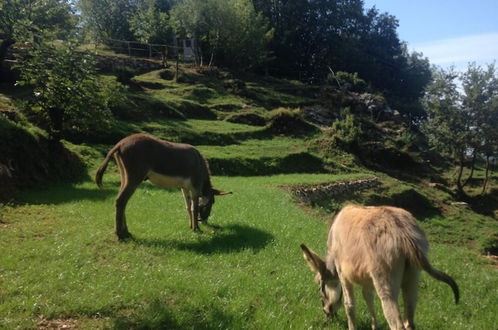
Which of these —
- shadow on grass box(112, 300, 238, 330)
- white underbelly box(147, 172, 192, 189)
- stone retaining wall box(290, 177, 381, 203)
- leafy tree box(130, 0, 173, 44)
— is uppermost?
leafy tree box(130, 0, 173, 44)

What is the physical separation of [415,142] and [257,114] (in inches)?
689

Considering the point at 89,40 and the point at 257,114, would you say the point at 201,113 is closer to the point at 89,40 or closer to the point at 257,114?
the point at 257,114

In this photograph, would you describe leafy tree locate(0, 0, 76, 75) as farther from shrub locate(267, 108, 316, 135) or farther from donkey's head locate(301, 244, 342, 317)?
shrub locate(267, 108, 316, 135)

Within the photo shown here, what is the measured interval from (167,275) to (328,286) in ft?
9.38

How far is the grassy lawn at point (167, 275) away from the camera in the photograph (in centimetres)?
623

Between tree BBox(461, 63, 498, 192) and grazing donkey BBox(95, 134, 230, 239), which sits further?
tree BBox(461, 63, 498, 192)

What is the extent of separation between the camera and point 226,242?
10320 millimetres

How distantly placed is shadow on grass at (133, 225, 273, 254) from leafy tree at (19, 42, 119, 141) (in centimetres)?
786

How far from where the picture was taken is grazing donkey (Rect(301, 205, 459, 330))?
4805 millimetres

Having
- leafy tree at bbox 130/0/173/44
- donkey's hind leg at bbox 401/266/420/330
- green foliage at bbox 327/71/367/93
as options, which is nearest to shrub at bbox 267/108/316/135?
green foliage at bbox 327/71/367/93

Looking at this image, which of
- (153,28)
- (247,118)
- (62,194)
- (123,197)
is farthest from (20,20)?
(153,28)

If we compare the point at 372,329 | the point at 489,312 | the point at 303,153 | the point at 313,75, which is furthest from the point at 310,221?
the point at 313,75

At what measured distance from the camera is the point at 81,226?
10.3m

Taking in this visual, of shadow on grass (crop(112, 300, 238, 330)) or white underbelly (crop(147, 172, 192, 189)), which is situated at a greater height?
white underbelly (crop(147, 172, 192, 189))
